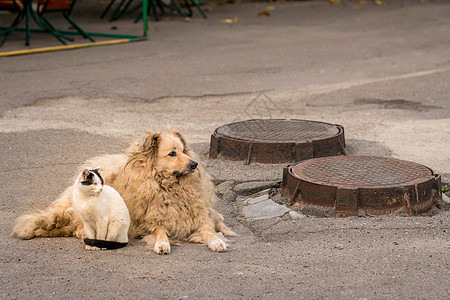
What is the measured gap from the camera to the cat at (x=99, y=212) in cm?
442

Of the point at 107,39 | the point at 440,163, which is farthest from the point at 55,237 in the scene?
the point at 107,39

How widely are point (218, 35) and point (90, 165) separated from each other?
28.4 feet

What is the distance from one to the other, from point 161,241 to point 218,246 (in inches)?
15.2

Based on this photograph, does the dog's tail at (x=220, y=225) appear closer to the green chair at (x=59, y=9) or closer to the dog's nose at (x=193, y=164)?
the dog's nose at (x=193, y=164)

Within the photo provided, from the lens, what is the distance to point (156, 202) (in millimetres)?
4922

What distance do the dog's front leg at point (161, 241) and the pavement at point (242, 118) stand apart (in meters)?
0.06

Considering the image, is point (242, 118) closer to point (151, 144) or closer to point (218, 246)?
point (151, 144)

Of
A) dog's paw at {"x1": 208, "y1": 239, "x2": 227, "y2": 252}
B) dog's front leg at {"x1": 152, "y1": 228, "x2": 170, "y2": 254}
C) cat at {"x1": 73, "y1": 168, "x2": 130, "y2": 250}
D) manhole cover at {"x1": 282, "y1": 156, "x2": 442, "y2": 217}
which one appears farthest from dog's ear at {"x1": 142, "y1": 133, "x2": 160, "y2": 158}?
manhole cover at {"x1": 282, "y1": 156, "x2": 442, "y2": 217}

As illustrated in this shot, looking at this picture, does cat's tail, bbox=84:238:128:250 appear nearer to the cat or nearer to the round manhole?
the cat

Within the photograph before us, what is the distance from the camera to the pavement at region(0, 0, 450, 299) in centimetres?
417

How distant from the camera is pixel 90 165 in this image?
212 inches

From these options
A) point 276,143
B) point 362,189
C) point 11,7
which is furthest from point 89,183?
point 11,7

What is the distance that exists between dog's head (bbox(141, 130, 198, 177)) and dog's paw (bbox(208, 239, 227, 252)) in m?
0.52

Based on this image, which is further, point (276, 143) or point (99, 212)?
point (276, 143)
